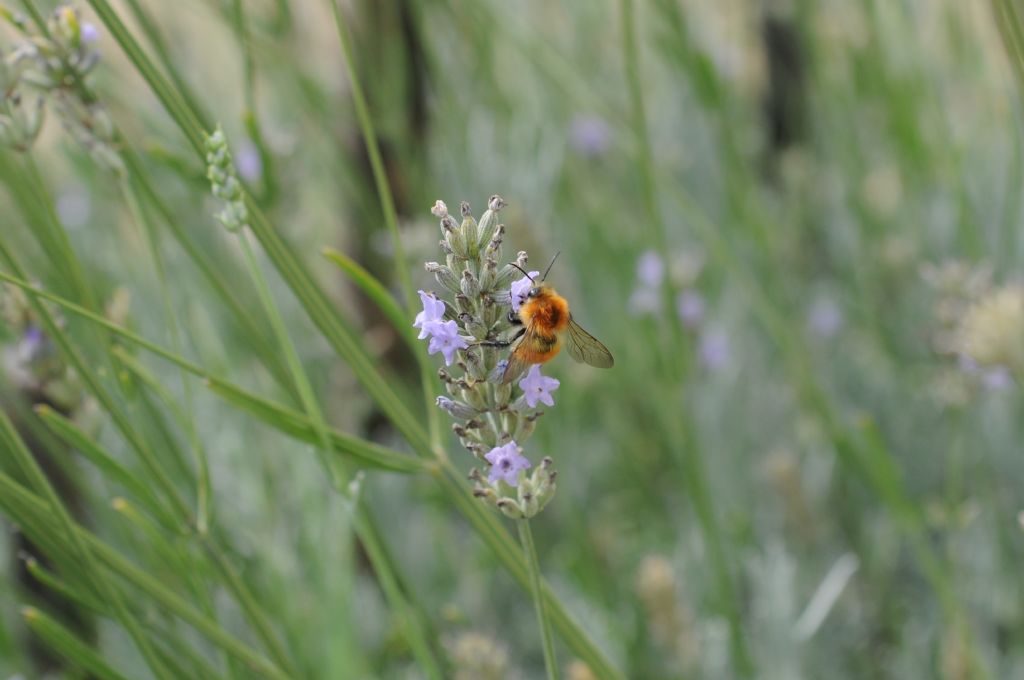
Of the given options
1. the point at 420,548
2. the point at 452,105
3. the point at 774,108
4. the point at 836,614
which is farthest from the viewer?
the point at 774,108

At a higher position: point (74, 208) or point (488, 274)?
point (74, 208)

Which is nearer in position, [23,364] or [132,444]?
[132,444]

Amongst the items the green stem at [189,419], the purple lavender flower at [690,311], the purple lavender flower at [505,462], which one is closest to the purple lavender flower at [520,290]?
the purple lavender flower at [505,462]

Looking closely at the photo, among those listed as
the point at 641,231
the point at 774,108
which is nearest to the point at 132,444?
the point at 641,231

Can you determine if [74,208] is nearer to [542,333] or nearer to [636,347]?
[636,347]

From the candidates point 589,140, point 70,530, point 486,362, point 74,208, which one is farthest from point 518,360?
point 74,208

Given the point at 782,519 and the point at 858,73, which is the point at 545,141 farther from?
the point at 782,519

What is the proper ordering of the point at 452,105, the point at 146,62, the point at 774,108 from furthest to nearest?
1. the point at 774,108
2. the point at 452,105
3. the point at 146,62
